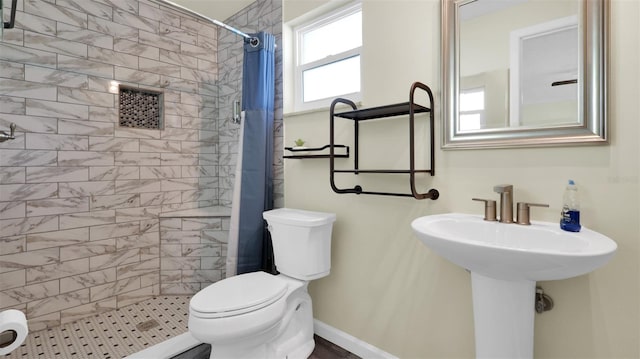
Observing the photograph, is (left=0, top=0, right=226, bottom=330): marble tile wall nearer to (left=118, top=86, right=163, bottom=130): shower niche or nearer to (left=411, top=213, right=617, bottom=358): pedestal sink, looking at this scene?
(left=118, top=86, right=163, bottom=130): shower niche

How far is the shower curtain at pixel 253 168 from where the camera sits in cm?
201

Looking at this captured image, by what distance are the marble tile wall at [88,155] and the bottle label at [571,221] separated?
2.40 m

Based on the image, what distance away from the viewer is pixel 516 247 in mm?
885

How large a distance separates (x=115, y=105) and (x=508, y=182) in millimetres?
2679

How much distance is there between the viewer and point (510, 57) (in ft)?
4.00

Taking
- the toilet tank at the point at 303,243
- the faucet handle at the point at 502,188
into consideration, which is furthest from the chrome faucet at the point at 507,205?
the toilet tank at the point at 303,243

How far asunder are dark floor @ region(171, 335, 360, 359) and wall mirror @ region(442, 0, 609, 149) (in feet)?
4.30

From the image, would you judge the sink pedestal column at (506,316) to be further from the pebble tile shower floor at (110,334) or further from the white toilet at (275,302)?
the pebble tile shower floor at (110,334)

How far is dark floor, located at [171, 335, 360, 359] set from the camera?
1.70 metres

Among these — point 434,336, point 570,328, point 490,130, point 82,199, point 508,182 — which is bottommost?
point 434,336

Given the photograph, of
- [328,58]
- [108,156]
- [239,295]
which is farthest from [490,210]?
[108,156]

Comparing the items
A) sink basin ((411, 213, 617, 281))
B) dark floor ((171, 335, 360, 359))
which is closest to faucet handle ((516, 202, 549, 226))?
sink basin ((411, 213, 617, 281))

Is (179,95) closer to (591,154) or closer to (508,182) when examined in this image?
(508,182)

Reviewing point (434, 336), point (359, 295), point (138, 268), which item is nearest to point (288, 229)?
point (359, 295)
